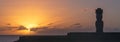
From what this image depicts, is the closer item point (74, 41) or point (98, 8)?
point (74, 41)

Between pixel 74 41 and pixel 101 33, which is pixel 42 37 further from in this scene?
pixel 101 33

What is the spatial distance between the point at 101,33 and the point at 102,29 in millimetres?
1333

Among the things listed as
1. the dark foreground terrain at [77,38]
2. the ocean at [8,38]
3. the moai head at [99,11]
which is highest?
the moai head at [99,11]

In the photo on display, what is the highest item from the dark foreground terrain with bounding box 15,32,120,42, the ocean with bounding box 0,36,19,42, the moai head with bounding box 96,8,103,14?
the moai head with bounding box 96,8,103,14

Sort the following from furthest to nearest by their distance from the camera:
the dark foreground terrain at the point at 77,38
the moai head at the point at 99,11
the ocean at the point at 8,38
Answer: the ocean at the point at 8,38, the moai head at the point at 99,11, the dark foreground terrain at the point at 77,38

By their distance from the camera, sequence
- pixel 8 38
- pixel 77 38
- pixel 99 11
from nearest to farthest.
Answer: pixel 77 38 < pixel 99 11 < pixel 8 38

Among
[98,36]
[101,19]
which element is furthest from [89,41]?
[101,19]

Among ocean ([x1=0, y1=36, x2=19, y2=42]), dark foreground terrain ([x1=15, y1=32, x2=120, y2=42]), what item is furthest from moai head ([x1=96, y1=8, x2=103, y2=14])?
ocean ([x1=0, y1=36, x2=19, y2=42])

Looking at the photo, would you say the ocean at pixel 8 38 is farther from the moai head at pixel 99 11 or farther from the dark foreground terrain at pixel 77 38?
the dark foreground terrain at pixel 77 38

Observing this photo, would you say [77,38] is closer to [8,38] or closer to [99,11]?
[99,11]

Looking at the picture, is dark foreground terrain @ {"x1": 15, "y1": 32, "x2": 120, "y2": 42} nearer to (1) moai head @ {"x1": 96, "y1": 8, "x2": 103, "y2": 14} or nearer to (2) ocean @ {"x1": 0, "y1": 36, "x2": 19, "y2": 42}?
(1) moai head @ {"x1": 96, "y1": 8, "x2": 103, "y2": 14}

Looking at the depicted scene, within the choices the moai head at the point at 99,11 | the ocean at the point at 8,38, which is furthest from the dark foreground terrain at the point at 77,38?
the ocean at the point at 8,38

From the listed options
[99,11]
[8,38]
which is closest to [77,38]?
[99,11]

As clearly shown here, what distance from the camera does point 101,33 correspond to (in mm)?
41594
